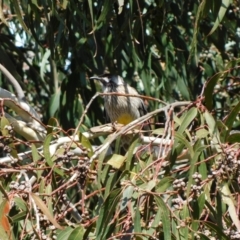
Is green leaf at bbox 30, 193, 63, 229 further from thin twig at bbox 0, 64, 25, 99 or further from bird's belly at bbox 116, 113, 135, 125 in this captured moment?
bird's belly at bbox 116, 113, 135, 125

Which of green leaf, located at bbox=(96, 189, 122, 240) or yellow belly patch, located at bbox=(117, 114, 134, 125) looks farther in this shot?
yellow belly patch, located at bbox=(117, 114, 134, 125)

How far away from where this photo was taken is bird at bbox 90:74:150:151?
497 cm

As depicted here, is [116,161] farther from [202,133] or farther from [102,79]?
[102,79]

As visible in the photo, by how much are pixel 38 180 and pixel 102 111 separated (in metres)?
2.56

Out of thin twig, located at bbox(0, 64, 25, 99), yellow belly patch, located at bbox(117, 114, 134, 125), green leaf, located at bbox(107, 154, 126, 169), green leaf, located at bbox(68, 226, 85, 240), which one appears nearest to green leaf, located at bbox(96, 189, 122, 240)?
green leaf, located at bbox(68, 226, 85, 240)

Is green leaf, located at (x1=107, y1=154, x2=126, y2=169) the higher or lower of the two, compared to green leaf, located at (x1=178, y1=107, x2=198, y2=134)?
lower

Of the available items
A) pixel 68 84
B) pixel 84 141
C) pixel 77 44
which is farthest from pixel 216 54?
pixel 84 141

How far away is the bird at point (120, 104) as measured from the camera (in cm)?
497

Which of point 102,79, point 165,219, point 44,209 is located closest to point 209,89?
point 165,219

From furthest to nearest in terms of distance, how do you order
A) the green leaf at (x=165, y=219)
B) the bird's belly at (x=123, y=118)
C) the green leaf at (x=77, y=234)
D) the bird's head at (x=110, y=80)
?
the bird's belly at (x=123, y=118)
the bird's head at (x=110, y=80)
the green leaf at (x=77, y=234)
the green leaf at (x=165, y=219)

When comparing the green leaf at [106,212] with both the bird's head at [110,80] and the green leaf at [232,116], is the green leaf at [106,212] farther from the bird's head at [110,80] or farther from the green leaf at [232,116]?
the bird's head at [110,80]

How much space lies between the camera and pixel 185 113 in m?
2.56

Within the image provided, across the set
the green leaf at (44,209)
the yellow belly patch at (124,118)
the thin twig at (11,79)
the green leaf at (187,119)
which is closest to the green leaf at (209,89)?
the green leaf at (187,119)

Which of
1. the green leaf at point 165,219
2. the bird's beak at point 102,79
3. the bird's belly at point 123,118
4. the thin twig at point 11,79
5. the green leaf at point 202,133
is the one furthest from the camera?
the bird's belly at point 123,118
